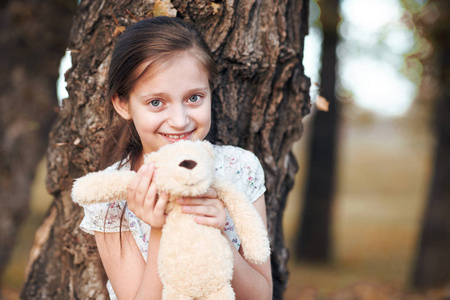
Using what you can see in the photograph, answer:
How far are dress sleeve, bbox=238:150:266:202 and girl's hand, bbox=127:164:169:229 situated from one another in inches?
21.9

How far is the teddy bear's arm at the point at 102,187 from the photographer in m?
1.66

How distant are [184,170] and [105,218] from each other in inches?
26.7

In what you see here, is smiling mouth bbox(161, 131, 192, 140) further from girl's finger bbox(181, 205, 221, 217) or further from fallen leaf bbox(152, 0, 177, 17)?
fallen leaf bbox(152, 0, 177, 17)

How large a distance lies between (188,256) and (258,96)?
121cm

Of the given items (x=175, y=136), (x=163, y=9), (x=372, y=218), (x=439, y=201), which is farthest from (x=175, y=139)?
(x=372, y=218)

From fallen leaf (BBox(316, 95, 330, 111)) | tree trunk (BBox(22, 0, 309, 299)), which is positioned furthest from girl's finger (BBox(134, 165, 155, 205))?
fallen leaf (BBox(316, 95, 330, 111))

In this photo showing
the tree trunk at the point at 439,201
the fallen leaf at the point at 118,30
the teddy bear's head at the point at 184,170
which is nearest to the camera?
the teddy bear's head at the point at 184,170

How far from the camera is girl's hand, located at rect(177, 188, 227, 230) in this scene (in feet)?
5.35

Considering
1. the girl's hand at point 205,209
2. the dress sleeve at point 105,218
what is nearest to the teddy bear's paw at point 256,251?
the girl's hand at point 205,209

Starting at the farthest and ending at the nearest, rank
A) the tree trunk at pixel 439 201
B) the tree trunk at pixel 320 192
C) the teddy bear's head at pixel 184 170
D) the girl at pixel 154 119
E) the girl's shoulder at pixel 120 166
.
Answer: the tree trunk at pixel 320 192 → the tree trunk at pixel 439 201 → the girl's shoulder at pixel 120 166 → the girl at pixel 154 119 → the teddy bear's head at pixel 184 170

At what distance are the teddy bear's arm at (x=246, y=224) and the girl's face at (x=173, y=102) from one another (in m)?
0.32

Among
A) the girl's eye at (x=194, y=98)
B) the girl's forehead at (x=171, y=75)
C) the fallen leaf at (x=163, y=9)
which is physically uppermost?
the fallen leaf at (x=163, y=9)

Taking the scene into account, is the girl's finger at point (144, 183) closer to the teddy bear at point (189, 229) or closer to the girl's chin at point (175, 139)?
the teddy bear at point (189, 229)

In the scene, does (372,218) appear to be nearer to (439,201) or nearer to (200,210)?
(439,201)
